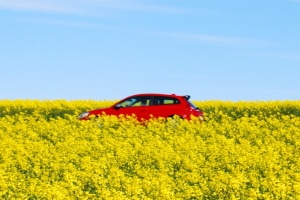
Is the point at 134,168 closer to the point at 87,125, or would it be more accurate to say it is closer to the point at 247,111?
the point at 87,125

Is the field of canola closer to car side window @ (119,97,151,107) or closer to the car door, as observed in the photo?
the car door

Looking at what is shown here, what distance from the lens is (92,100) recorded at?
41.2 meters

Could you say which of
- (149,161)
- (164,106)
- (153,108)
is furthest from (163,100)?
(149,161)

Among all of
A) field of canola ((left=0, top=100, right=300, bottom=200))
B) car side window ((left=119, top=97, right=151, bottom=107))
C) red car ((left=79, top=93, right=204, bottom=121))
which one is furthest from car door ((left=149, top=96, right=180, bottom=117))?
field of canola ((left=0, top=100, right=300, bottom=200))

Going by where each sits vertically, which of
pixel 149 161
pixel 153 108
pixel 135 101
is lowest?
pixel 149 161

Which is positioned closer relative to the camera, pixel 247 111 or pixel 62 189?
pixel 62 189

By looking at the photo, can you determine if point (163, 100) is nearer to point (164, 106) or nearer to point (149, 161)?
point (164, 106)

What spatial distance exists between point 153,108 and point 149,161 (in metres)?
11.0

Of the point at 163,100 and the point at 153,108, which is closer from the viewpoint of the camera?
the point at 153,108

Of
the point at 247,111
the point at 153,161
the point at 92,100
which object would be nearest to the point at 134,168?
the point at 153,161

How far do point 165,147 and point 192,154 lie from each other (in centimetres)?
175

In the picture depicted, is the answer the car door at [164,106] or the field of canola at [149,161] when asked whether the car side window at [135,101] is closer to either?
the car door at [164,106]

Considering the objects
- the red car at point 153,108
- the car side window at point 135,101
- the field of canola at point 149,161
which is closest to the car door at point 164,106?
the red car at point 153,108

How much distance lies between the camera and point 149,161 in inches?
723
